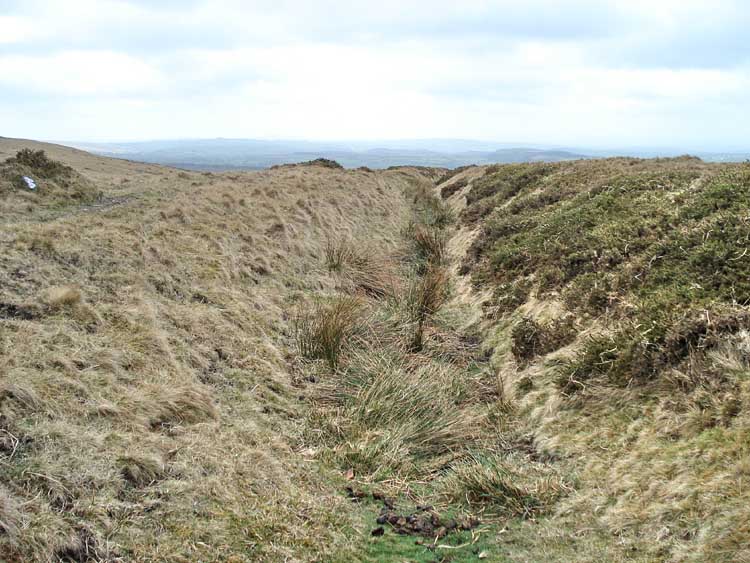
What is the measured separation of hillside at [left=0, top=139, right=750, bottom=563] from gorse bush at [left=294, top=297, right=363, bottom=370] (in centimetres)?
4

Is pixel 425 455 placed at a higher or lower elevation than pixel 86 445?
lower

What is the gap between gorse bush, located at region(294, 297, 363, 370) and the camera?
8406 millimetres

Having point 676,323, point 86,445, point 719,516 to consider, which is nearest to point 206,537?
point 86,445

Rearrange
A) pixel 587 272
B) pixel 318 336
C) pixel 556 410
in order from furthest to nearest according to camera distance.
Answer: pixel 587 272 < pixel 318 336 < pixel 556 410

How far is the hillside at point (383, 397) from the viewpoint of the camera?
4.28 metres

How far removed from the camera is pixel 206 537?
167 inches

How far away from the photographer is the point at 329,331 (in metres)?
8.51

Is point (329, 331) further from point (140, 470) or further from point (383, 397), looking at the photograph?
point (140, 470)

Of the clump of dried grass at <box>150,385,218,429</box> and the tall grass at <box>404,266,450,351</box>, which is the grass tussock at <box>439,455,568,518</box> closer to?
the clump of dried grass at <box>150,385,218,429</box>

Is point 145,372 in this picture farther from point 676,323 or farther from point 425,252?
point 425,252

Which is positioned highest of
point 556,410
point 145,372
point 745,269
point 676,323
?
point 745,269

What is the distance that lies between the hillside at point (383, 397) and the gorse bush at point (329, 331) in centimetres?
4

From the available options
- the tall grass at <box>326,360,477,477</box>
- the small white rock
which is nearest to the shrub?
the small white rock

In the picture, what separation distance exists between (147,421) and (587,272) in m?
7.50
